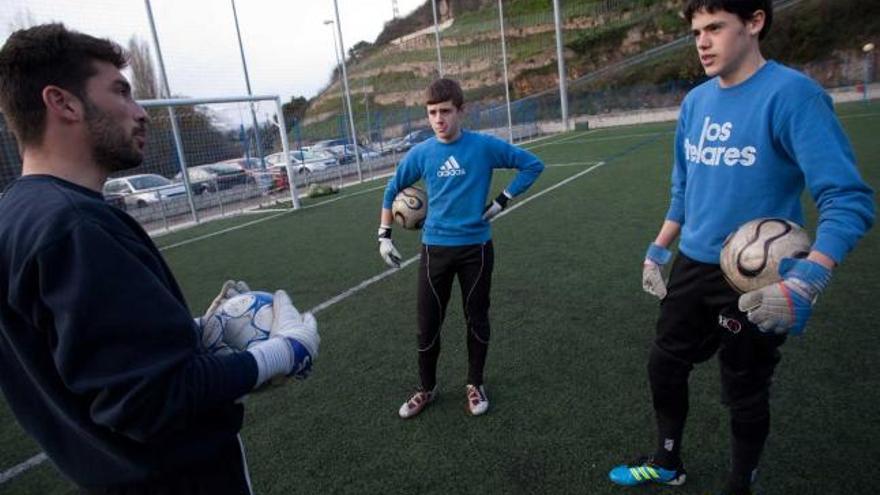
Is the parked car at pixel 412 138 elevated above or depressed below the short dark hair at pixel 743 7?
below

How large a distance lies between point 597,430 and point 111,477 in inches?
95.1

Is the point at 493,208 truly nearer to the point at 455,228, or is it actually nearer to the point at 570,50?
the point at 455,228

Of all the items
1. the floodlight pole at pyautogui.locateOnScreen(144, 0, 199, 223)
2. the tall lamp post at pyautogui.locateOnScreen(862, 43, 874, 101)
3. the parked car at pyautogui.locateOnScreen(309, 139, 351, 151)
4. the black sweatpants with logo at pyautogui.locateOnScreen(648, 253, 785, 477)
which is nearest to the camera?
the black sweatpants with logo at pyautogui.locateOnScreen(648, 253, 785, 477)

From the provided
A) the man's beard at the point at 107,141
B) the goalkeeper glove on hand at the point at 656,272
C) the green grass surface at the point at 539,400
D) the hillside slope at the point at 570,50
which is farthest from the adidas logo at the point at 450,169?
the hillside slope at the point at 570,50

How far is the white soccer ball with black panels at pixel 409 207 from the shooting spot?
360 centimetres

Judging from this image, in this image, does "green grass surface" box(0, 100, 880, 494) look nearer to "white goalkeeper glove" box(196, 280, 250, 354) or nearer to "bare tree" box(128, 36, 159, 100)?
"white goalkeeper glove" box(196, 280, 250, 354)

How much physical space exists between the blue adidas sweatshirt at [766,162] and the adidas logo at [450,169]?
1245mm

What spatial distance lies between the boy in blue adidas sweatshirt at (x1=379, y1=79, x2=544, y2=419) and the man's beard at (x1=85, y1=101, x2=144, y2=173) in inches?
78.4

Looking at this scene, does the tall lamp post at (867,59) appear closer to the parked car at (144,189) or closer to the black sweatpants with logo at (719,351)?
the parked car at (144,189)

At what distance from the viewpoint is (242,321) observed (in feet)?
5.36

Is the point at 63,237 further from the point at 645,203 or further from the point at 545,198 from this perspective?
the point at 545,198

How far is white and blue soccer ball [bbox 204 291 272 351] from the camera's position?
1.62 meters

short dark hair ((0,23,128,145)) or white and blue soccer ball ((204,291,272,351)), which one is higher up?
short dark hair ((0,23,128,145))

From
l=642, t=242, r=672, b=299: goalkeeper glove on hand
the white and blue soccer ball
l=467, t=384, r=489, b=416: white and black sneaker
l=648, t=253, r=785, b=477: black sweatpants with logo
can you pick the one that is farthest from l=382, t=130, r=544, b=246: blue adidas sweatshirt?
the white and blue soccer ball
